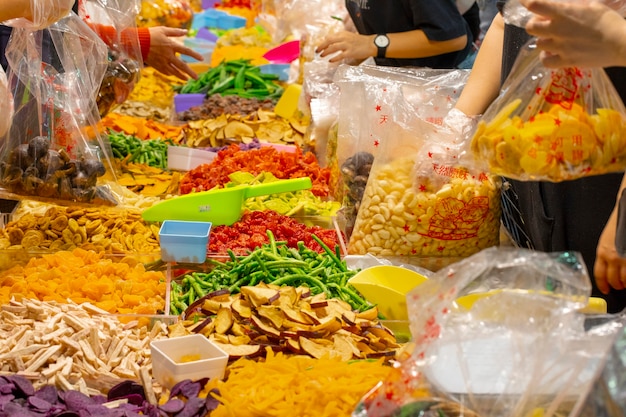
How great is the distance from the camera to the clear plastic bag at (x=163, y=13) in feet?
19.0

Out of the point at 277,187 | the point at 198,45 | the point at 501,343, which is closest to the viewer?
the point at 501,343

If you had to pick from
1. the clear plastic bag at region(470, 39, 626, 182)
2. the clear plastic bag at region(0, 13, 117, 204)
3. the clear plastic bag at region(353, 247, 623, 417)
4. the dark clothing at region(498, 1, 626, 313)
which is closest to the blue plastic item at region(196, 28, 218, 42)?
the clear plastic bag at region(0, 13, 117, 204)

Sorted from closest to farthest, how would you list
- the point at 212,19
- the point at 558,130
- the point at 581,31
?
1. the point at 581,31
2. the point at 558,130
3. the point at 212,19

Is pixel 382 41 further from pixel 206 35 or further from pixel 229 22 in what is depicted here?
pixel 229 22

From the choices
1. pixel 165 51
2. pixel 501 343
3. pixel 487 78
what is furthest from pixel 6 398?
pixel 165 51

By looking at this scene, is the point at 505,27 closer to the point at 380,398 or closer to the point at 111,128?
the point at 380,398

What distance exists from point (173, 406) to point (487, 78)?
162 cm

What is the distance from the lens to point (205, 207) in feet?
9.95

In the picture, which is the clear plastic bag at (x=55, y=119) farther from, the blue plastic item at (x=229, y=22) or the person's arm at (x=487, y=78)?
the blue plastic item at (x=229, y=22)

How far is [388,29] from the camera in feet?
13.2

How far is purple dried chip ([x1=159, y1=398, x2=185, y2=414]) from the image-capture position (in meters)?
1.77

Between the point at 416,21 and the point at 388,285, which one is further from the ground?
the point at 416,21

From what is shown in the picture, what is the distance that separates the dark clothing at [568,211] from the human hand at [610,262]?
1.50 feet

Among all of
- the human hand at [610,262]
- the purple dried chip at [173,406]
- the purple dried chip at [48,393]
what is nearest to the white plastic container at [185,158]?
the purple dried chip at [48,393]
